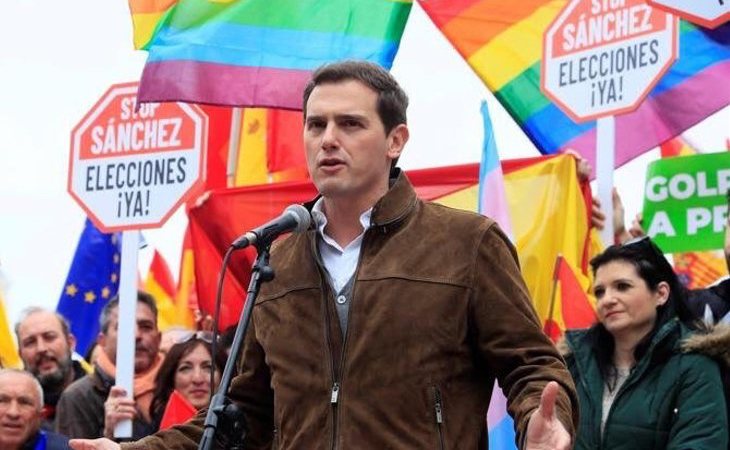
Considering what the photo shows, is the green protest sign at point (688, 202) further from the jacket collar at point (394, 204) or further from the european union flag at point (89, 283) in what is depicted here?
the jacket collar at point (394, 204)

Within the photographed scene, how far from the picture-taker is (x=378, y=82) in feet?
13.4

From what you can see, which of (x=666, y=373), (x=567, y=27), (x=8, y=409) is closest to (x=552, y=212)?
(x=567, y=27)

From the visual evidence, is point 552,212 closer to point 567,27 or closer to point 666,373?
point 567,27

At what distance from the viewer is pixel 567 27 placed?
830cm

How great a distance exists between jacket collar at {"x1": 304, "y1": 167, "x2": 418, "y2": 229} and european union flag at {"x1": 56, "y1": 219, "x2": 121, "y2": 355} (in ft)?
23.7

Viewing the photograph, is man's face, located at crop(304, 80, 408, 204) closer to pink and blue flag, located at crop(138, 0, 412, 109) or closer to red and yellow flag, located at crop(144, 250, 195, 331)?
pink and blue flag, located at crop(138, 0, 412, 109)

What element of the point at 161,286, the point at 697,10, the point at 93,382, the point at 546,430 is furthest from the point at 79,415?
the point at 161,286

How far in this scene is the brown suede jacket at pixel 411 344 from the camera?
3797 mm

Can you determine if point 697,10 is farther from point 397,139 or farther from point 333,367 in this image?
point 333,367

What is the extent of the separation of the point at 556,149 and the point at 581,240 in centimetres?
182

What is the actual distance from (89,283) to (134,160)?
3.13 metres

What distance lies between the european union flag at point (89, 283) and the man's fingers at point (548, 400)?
7.86m

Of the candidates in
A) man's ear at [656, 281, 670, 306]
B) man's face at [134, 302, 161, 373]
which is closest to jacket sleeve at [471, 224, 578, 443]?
man's ear at [656, 281, 670, 306]

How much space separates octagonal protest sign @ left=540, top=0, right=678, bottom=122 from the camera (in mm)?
7848
